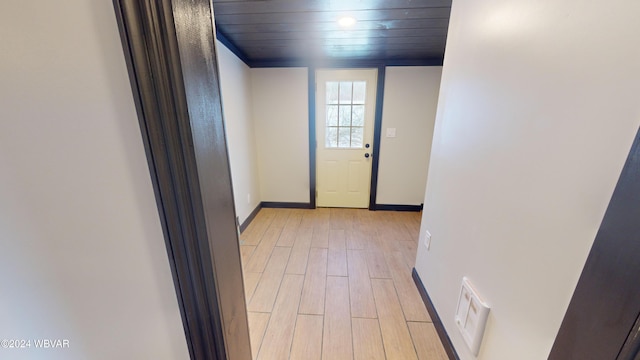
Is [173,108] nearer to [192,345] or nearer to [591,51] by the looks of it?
[192,345]

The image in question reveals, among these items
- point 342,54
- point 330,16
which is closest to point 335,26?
point 330,16

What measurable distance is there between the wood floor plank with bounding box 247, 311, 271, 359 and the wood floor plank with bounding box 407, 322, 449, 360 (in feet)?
3.17

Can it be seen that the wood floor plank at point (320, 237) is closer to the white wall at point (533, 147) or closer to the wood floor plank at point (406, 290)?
the wood floor plank at point (406, 290)

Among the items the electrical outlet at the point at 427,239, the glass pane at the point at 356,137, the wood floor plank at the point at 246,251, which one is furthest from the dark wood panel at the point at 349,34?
the wood floor plank at the point at 246,251

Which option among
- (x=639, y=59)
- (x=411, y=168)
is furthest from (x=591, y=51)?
(x=411, y=168)

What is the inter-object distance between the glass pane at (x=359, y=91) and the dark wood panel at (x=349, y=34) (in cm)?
85

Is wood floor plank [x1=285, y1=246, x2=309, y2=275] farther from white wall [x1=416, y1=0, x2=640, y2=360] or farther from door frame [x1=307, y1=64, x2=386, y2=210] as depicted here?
white wall [x1=416, y1=0, x2=640, y2=360]

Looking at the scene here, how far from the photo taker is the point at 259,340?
1.42 m

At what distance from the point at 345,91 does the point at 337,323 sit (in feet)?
8.73

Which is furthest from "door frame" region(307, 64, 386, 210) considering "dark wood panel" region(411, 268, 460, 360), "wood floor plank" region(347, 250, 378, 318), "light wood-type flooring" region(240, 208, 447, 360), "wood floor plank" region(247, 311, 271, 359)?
"wood floor plank" region(247, 311, 271, 359)

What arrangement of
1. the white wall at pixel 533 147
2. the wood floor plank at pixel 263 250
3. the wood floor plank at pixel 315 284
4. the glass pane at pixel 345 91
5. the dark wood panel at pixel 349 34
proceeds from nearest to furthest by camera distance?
1. the white wall at pixel 533 147
2. the wood floor plank at pixel 315 284
3. the dark wood panel at pixel 349 34
4. the wood floor plank at pixel 263 250
5. the glass pane at pixel 345 91

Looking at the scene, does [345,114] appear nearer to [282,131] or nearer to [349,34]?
[282,131]

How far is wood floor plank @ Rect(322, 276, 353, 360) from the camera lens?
1.36 meters

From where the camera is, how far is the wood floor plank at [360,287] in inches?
64.7
